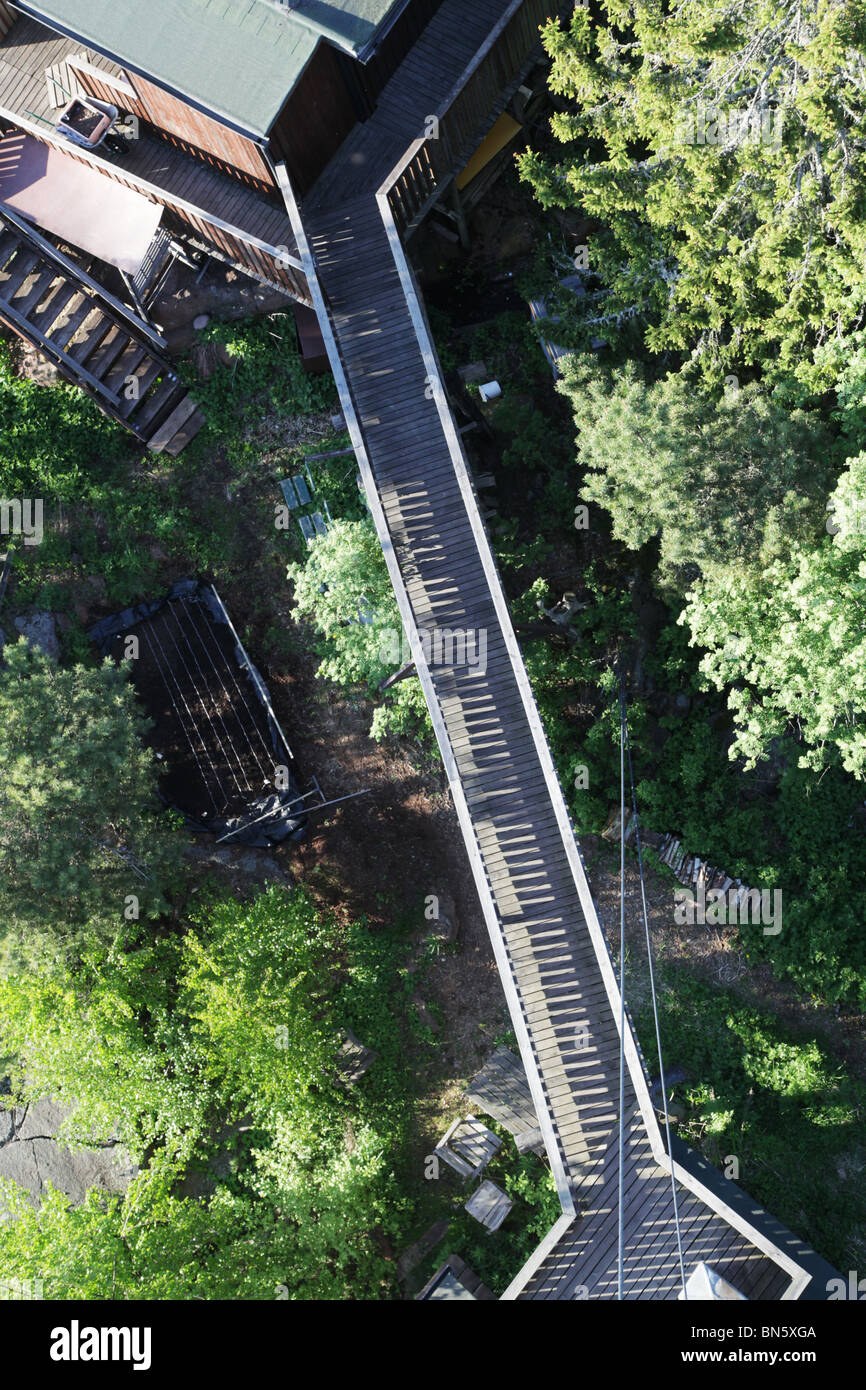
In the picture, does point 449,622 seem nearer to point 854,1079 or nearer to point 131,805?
point 131,805

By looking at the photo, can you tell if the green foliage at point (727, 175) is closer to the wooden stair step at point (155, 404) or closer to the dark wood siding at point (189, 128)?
the dark wood siding at point (189, 128)

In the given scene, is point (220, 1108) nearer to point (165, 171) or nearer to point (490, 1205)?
point (490, 1205)

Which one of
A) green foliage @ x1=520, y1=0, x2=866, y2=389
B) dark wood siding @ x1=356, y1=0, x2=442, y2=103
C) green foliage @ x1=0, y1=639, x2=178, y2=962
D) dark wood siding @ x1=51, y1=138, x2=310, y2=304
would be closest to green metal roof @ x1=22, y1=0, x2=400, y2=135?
dark wood siding @ x1=356, y1=0, x2=442, y2=103

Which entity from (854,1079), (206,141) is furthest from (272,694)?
(854,1079)

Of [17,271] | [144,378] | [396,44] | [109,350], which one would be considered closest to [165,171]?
[109,350]

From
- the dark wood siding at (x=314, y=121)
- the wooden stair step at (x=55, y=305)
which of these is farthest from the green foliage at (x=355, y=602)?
the wooden stair step at (x=55, y=305)

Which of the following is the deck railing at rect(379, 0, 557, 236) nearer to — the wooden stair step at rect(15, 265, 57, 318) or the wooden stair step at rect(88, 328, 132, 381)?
the wooden stair step at rect(88, 328, 132, 381)
